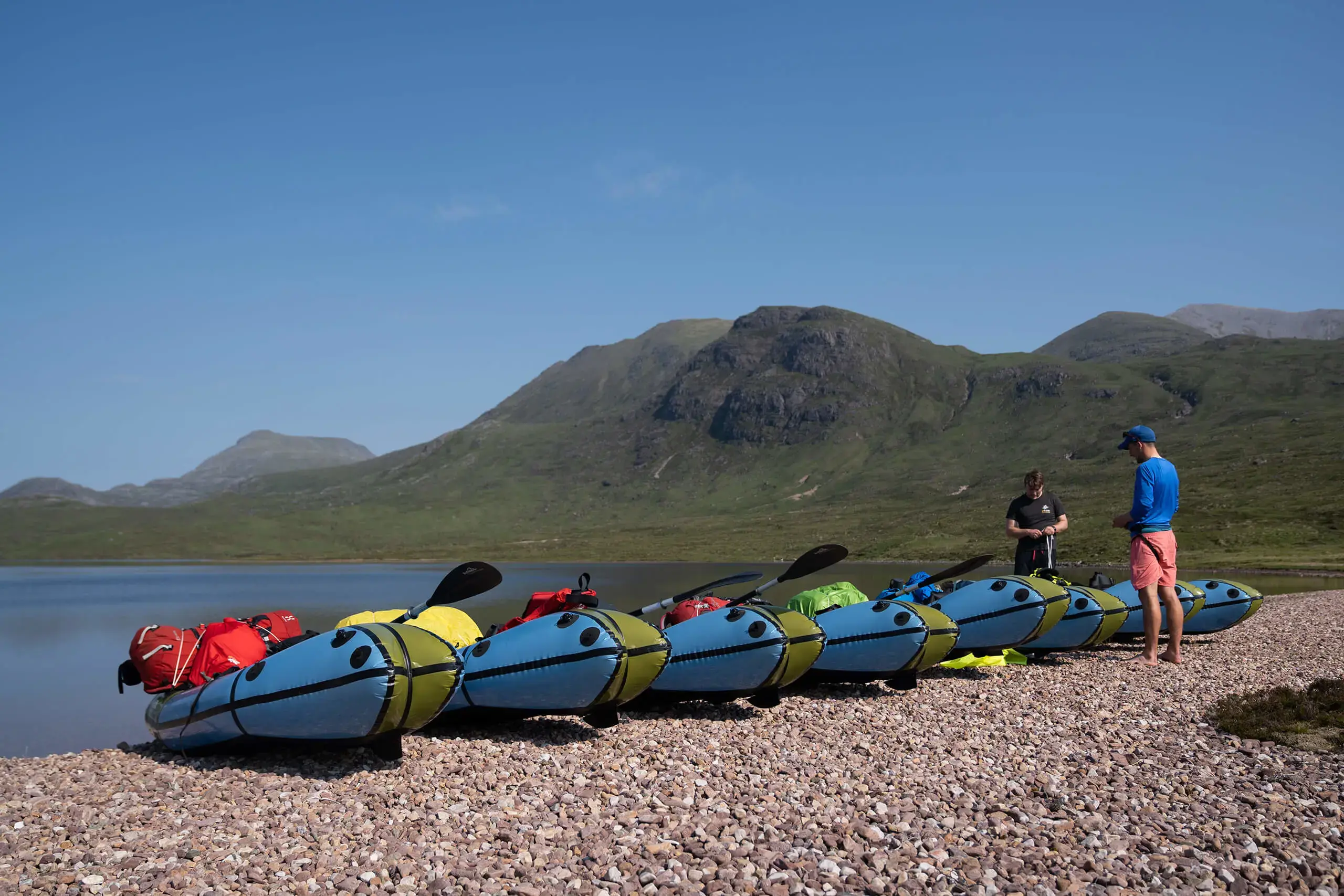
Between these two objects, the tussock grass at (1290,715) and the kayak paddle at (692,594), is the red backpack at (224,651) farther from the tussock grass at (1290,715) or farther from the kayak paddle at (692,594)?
the tussock grass at (1290,715)

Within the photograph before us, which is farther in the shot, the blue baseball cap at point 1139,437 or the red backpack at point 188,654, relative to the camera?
the blue baseball cap at point 1139,437

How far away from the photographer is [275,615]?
1484cm

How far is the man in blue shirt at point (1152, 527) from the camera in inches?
596

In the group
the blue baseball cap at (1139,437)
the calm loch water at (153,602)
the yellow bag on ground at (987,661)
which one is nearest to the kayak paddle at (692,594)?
the yellow bag on ground at (987,661)

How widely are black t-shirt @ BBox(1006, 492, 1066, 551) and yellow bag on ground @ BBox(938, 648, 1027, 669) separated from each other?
1955 mm

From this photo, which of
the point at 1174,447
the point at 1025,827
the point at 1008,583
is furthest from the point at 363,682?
the point at 1174,447

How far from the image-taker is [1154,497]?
15.1 m

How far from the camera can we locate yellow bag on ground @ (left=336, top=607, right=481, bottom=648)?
1415cm

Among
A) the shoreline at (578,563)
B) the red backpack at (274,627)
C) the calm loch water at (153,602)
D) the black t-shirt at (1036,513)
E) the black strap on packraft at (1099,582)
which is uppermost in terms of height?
the black t-shirt at (1036,513)

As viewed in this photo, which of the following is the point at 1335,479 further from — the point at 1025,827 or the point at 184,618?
the point at 1025,827

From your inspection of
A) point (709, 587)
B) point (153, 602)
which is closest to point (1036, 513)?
point (709, 587)

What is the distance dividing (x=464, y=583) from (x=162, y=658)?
166 inches

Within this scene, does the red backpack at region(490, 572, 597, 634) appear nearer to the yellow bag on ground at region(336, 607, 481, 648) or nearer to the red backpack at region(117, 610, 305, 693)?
the yellow bag on ground at region(336, 607, 481, 648)

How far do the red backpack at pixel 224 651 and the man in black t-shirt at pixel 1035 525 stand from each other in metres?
12.1
